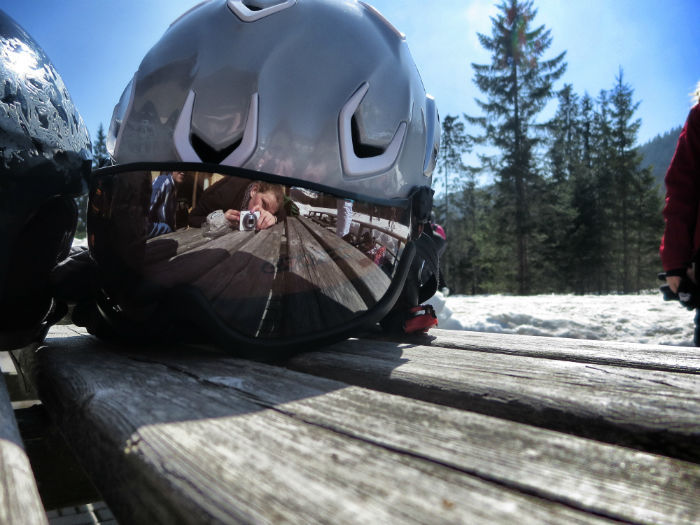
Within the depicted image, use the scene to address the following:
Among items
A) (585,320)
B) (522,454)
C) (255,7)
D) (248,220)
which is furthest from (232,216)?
(585,320)

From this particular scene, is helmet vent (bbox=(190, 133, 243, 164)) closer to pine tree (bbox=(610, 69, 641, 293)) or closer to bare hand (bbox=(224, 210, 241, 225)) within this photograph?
bare hand (bbox=(224, 210, 241, 225))

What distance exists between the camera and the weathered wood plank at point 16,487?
0.45 metres

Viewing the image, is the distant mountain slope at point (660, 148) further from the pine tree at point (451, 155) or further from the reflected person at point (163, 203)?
the reflected person at point (163, 203)

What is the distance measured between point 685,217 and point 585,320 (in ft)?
6.77

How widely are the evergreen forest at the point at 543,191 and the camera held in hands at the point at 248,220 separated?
19.0 m

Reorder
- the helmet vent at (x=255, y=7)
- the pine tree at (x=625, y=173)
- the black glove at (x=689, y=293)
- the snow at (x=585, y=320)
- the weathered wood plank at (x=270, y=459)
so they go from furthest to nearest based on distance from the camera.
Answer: the pine tree at (x=625, y=173) < the snow at (x=585, y=320) < the black glove at (x=689, y=293) < the helmet vent at (x=255, y=7) < the weathered wood plank at (x=270, y=459)

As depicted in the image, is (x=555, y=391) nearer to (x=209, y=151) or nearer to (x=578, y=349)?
(x=578, y=349)

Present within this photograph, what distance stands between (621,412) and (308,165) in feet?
3.31

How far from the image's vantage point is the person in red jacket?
2176 millimetres

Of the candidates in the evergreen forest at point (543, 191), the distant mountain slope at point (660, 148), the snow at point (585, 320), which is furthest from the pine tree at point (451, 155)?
the distant mountain slope at point (660, 148)

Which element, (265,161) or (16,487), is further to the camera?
(265,161)

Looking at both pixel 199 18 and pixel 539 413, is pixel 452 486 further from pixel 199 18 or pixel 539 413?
pixel 199 18

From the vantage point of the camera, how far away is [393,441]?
593 millimetres

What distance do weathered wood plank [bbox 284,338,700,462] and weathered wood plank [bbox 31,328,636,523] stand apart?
0.50ft
